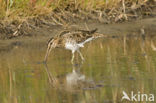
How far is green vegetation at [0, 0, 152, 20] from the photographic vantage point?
1253 cm

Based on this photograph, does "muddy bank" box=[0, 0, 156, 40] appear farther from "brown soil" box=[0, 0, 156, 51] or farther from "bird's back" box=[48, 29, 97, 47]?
"bird's back" box=[48, 29, 97, 47]

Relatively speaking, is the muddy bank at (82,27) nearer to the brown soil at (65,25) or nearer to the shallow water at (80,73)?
the brown soil at (65,25)

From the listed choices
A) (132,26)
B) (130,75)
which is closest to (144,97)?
(130,75)

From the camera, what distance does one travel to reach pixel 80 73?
8.91 meters

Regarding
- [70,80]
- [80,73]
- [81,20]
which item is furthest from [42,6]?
[70,80]

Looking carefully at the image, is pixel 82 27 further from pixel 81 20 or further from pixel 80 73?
pixel 80 73

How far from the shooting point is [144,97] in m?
7.12

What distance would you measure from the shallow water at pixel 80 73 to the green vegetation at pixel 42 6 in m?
1.12

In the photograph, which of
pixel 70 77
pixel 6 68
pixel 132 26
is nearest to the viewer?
pixel 70 77

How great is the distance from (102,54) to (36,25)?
2887mm

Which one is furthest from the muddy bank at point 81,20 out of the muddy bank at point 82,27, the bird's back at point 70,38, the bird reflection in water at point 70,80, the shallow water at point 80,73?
the bird reflection in water at point 70,80

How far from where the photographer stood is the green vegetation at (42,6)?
41.1ft

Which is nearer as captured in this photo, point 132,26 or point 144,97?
point 144,97

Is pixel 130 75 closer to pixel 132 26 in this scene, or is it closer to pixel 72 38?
pixel 72 38
